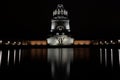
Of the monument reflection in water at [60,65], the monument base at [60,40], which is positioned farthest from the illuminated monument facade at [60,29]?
the monument reflection in water at [60,65]

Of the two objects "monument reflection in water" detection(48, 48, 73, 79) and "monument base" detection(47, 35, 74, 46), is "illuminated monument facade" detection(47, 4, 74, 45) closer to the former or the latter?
"monument base" detection(47, 35, 74, 46)

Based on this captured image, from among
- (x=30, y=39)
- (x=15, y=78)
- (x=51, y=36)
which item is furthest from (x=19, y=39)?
(x=15, y=78)

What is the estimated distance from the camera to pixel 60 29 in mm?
84000

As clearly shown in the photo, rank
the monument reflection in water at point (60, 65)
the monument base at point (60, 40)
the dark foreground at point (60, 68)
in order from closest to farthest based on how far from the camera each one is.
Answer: the dark foreground at point (60, 68)
the monument reflection in water at point (60, 65)
the monument base at point (60, 40)

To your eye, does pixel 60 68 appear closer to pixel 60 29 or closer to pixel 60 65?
pixel 60 65

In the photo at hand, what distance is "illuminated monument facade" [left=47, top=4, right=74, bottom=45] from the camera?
79.0 meters

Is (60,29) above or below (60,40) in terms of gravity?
above

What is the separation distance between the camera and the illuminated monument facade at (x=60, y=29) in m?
79.0

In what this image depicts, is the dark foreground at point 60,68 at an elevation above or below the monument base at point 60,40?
below

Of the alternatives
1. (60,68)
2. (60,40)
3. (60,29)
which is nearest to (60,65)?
(60,68)

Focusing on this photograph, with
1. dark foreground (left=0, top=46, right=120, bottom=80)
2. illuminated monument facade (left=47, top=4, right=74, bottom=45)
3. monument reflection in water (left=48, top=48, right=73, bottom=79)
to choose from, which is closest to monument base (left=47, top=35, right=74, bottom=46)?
illuminated monument facade (left=47, top=4, right=74, bottom=45)

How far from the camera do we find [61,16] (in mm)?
86312

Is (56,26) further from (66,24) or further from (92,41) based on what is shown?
(92,41)

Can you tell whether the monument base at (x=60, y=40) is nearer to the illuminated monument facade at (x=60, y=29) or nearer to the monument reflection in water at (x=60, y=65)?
the illuminated monument facade at (x=60, y=29)
